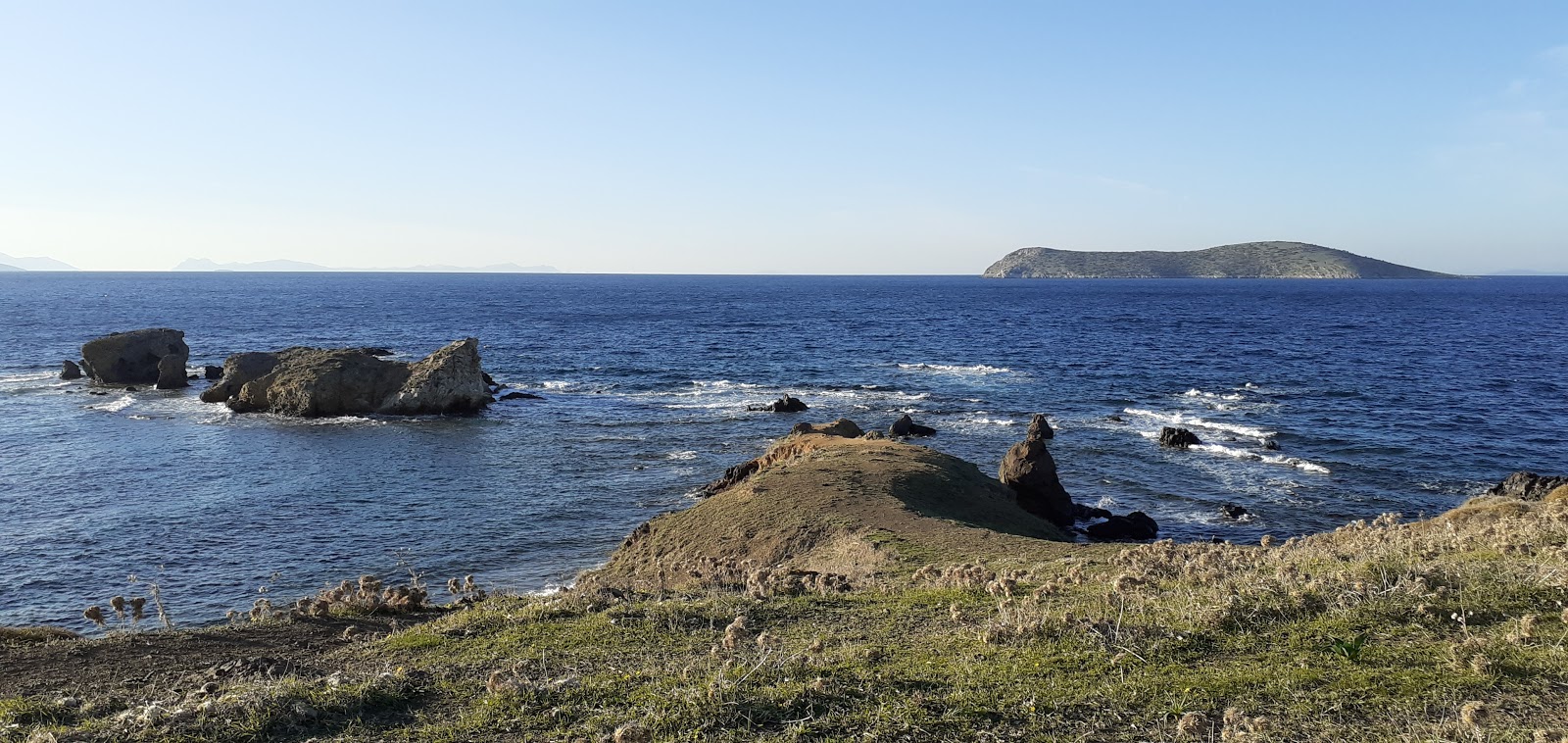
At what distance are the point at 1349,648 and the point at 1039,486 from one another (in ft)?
65.4

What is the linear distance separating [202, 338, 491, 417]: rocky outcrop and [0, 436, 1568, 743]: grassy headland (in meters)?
36.2

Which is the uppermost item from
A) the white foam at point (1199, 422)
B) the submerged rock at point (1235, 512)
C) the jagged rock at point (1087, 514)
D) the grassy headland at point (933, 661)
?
the grassy headland at point (933, 661)

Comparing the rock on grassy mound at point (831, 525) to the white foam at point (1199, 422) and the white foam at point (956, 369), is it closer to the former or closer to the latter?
the white foam at point (1199, 422)

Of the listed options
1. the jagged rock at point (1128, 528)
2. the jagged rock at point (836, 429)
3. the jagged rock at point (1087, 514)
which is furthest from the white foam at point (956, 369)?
the jagged rock at point (1128, 528)

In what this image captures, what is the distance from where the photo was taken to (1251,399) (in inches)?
2146

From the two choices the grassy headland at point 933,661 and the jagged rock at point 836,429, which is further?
the jagged rock at point 836,429

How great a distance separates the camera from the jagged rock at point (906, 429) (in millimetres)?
43094

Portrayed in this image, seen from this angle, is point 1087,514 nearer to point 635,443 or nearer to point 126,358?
point 635,443

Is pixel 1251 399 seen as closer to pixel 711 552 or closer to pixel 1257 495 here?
pixel 1257 495

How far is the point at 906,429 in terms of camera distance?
4319 cm

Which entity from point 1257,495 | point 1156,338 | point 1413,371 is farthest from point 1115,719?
point 1156,338

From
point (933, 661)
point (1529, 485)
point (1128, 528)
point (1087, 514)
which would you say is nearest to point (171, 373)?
point (1087, 514)

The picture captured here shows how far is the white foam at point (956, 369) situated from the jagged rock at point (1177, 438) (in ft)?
83.1

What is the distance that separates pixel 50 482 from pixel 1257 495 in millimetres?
44951
